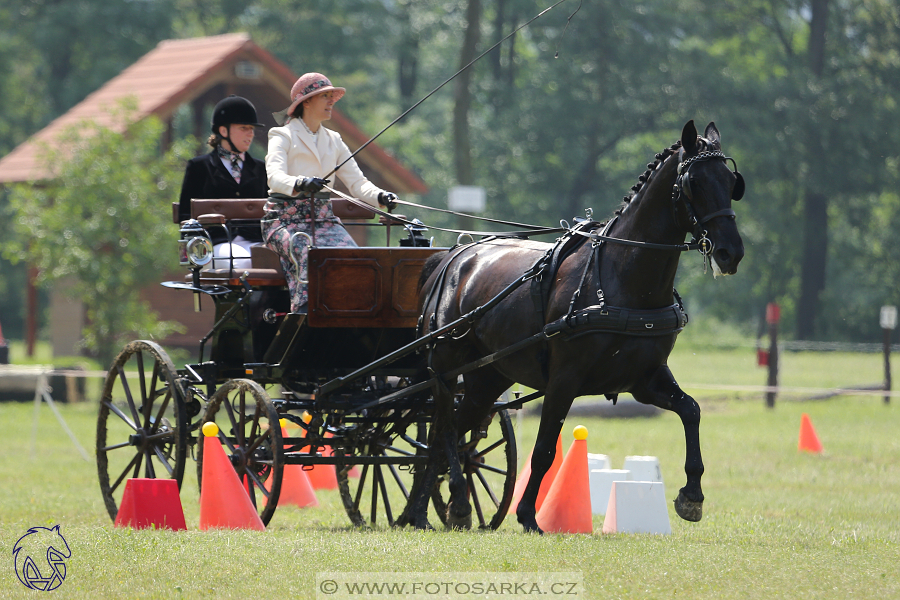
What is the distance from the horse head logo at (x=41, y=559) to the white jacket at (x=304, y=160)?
2.50 meters

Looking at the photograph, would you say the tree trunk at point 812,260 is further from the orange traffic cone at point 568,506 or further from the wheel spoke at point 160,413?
the orange traffic cone at point 568,506

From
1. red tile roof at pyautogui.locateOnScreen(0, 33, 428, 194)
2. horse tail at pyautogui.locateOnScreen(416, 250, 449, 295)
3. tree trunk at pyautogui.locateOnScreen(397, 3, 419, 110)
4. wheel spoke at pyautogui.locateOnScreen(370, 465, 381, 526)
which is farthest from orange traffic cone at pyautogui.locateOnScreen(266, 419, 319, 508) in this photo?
tree trunk at pyautogui.locateOnScreen(397, 3, 419, 110)

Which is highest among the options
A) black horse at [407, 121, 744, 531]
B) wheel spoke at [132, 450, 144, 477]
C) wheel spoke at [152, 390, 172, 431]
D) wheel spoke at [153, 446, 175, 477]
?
black horse at [407, 121, 744, 531]

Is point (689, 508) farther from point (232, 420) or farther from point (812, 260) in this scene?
point (812, 260)

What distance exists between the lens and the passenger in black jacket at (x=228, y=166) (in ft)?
30.1

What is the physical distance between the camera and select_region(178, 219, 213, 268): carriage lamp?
810 centimetres

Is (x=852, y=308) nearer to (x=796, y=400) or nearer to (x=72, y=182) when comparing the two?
(x=796, y=400)

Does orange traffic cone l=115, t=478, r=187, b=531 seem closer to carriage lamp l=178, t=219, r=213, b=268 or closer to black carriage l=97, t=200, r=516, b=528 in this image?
black carriage l=97, t=200, r=516, b=528

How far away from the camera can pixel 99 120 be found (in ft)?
84.1

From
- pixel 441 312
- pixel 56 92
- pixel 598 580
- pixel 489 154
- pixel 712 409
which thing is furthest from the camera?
pixel 56 92

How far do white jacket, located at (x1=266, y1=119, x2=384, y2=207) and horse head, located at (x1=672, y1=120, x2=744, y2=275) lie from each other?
260cm

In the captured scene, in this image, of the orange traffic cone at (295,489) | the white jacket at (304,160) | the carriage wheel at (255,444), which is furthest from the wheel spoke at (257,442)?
the orange traffic cone at (295,489)

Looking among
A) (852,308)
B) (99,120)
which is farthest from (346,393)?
(852,308)

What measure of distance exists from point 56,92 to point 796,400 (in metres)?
30.6
